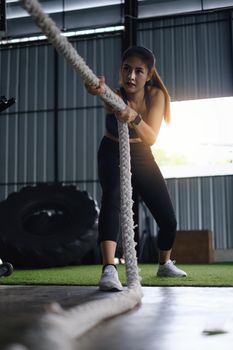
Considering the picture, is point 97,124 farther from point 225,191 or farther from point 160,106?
point 160,106

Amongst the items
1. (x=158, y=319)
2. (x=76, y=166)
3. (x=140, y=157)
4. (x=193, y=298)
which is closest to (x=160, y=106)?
(x=140, y=157)

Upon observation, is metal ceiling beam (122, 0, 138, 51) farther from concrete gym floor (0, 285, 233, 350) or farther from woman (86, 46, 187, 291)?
concrete gym floor (0, 285, 233, 350)

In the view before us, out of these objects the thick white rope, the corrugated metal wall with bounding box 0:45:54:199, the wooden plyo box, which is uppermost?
the corrugated metal wall with bounding box 0:45:54:199

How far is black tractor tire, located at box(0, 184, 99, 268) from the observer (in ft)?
13.3

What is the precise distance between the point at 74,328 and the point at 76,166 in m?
5.97

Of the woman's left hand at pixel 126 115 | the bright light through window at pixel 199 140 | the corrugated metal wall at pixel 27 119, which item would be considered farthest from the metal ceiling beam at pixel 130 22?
the woman's left hand at pixel 126 115

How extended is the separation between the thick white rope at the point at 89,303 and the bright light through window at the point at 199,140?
460 cm

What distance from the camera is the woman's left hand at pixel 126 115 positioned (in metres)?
1.63

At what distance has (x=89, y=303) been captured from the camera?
1.08 metres

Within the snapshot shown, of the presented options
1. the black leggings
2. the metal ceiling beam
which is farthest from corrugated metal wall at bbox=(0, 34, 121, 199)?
the black leggings

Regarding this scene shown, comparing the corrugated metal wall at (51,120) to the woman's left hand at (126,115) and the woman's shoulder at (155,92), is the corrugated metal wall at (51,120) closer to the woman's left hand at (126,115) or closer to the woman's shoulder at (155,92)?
the woman's shoulder at (155,92)

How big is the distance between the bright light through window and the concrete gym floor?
4.62 m

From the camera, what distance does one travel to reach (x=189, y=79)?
21.4ft

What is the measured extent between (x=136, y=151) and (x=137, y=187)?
0.56 ft
